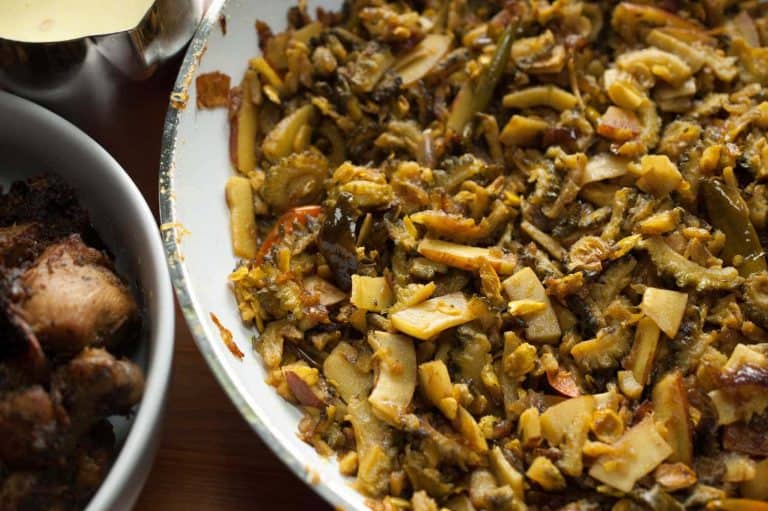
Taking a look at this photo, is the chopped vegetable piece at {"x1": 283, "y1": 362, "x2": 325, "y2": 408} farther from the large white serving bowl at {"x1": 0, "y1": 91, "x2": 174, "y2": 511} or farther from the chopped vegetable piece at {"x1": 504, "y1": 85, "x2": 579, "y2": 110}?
the chopped vegetable piece at {"x1": 504, "y1": 85, "x2": 579, "y2": 110}

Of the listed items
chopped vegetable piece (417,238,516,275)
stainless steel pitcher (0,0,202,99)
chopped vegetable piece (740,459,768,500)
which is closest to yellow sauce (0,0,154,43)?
stainless steel pitcher (0,0,202,99)

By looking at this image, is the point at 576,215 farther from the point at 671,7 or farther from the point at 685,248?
the point at 671,7

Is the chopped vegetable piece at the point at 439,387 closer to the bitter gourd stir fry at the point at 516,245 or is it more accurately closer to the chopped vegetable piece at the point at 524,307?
the bitter gourd stir fry at the point at 516,245

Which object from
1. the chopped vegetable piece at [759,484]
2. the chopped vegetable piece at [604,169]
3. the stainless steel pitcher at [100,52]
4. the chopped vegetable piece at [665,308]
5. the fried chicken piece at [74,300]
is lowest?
the chopped vegetable piece at [759,484]

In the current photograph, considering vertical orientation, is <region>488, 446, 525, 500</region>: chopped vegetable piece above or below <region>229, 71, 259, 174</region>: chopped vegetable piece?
below

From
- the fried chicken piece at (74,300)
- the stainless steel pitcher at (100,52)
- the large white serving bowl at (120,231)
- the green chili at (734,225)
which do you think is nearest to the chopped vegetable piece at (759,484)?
the green chili at (734,225)

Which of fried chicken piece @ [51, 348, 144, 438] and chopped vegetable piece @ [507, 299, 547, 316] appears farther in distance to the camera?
chopped vegetable piece @ [507, 299, 547, 316]
